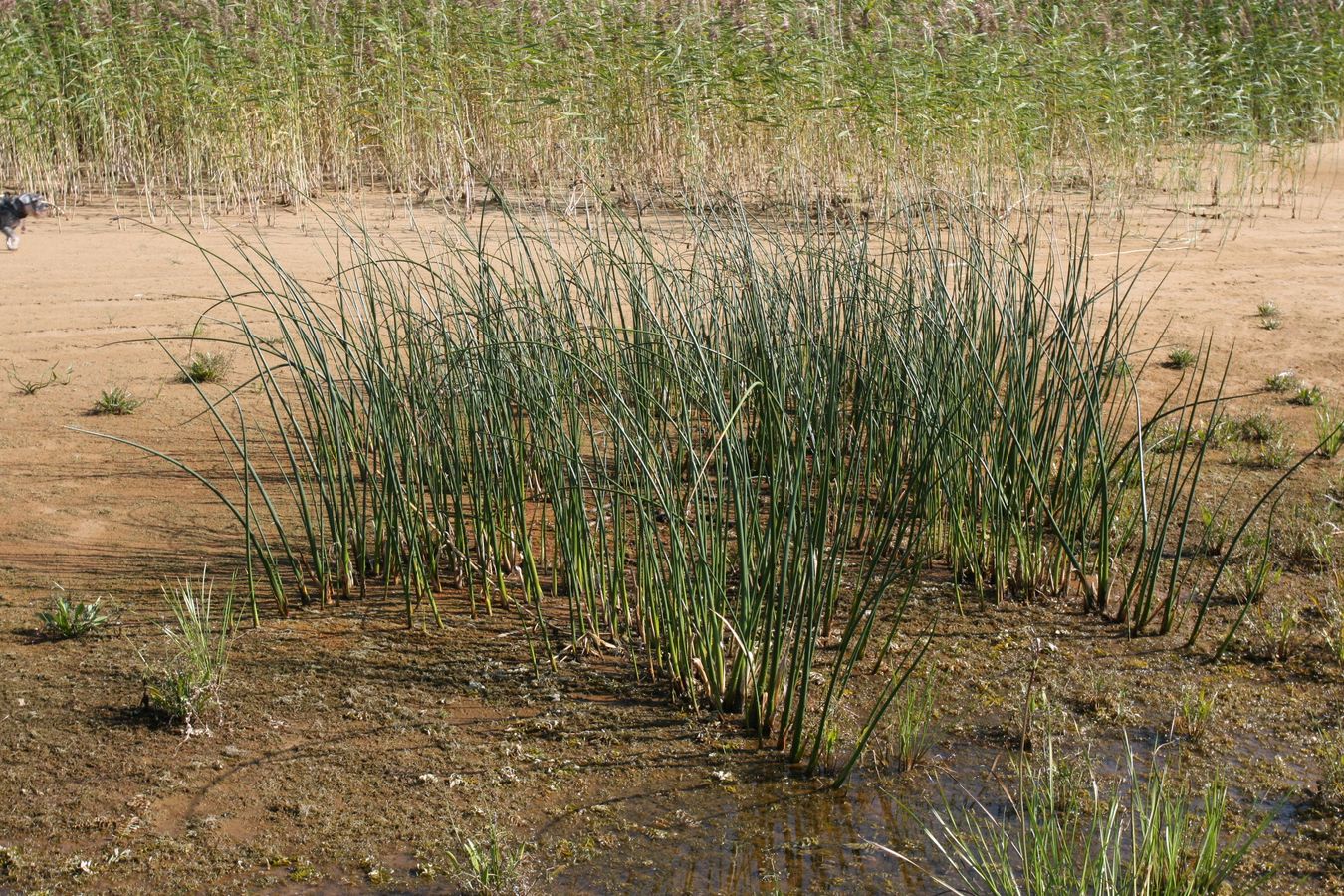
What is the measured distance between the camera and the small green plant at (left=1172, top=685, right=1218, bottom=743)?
240cm

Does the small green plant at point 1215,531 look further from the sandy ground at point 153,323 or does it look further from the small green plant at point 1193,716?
the small green plant at point 1193,716

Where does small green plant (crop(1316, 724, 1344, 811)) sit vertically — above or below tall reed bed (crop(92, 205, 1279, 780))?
below

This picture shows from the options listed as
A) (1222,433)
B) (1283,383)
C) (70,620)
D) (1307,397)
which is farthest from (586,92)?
(70,620)

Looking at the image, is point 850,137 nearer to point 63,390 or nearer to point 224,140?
point 224,140

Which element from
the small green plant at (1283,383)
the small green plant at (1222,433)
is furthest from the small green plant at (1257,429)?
the small green plant at (1283,383)

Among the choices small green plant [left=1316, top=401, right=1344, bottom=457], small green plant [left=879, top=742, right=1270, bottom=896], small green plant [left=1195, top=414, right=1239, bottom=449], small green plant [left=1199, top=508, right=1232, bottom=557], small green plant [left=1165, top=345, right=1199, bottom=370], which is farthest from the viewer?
small green plant [left=1165, top=345, right=1199, bottom=370]

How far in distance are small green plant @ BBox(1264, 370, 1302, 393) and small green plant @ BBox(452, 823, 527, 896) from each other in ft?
12.6

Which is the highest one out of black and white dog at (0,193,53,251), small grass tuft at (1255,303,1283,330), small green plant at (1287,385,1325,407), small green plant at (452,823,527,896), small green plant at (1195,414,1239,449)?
black and white dog at (0,193,53,251)

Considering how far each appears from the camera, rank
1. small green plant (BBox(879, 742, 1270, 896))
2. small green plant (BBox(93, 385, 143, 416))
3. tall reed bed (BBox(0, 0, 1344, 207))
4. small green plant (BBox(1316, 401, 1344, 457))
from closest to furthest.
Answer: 1. small green plant (BBox(879, 742, 1270, 896))
2. small green plant (BBox(1316, 401, 1344, 457))
3. small green plant (BBox(93, 385, 143, 416))
4. tall reed bed (BBox(0, 0, 1344, 207))

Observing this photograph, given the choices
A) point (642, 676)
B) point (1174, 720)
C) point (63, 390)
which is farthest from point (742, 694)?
point (63, 390)

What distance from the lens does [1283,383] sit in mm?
4824

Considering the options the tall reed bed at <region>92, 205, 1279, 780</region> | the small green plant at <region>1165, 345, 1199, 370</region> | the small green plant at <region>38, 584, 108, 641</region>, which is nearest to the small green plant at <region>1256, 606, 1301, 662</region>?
the tall reed bed at <region>92, 205, 1279, 780</region>

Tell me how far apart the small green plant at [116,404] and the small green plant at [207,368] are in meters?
0.26

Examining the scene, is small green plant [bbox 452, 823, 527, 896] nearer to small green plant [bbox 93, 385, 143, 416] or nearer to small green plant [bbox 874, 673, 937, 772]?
small green plant [bbox 874, 673, 937, 772]
